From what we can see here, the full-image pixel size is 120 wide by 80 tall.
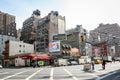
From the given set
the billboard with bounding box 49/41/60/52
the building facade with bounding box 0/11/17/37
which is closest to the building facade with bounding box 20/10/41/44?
the building facade with bounding box 0/11/17/37

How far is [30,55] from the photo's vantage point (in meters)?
70.3

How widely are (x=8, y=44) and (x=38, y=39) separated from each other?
120 feet

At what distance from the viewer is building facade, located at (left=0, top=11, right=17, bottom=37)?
147250mm

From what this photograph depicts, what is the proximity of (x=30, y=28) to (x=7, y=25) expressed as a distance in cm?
1924

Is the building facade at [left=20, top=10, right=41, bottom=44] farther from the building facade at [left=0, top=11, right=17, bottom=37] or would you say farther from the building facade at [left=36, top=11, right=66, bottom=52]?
the building facade at [left=0, top=11, right=17, bottom=37]

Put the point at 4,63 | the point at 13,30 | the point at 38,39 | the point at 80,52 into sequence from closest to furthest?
the point at 4,63 → the point at 80,52 → the point at 38,39 → the point at 13,30

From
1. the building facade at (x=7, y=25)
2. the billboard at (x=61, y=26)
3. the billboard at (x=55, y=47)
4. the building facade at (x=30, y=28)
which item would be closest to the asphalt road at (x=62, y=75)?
the billboard at (x=55, y=47)

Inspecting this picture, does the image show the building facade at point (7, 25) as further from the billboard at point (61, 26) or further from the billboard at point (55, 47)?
the billboard at point (55, 47)

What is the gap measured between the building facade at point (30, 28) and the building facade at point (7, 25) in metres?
8.21

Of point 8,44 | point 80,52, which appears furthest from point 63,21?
point 8,44

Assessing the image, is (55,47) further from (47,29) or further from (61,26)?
(61,26)

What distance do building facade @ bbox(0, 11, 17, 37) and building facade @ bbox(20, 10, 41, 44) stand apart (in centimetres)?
821

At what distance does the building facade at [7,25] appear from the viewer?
483 feet

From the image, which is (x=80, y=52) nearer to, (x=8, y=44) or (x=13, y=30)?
(x=8, y=44)
